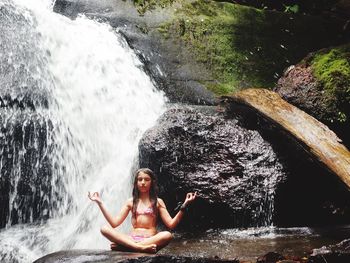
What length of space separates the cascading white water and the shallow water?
1321mm

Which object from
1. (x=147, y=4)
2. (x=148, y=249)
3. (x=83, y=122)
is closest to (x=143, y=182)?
(x=148, y=249)

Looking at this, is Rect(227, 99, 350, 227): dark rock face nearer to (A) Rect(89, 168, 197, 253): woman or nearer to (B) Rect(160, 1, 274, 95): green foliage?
(A) Rect(89, 168, 197, 253): woman

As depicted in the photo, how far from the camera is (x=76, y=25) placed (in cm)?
925

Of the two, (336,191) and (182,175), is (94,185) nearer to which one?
(182,175)

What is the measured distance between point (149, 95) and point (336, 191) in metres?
3.83

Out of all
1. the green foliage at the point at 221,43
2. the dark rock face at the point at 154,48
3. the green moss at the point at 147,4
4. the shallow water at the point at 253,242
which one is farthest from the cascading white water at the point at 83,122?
the green foliage at the point at 221,43

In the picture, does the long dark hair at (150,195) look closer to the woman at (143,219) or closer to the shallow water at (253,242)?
the woman at (143,219)

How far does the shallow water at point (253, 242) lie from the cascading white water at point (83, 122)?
132 centimetres

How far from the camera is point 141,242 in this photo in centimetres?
416

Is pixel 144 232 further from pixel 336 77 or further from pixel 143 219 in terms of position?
pixel 336 77

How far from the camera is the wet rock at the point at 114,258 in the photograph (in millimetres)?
3699

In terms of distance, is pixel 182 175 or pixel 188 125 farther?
pixel 188 125

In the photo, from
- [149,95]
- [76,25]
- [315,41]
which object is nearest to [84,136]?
[149,95]

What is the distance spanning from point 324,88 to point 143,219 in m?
4.17
